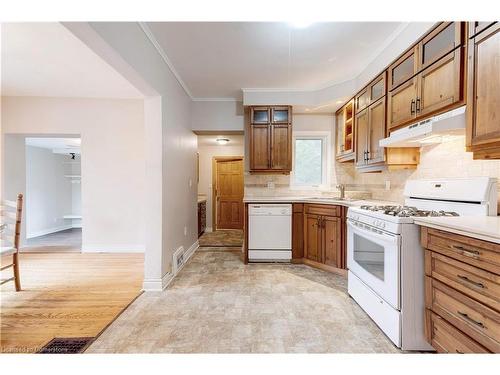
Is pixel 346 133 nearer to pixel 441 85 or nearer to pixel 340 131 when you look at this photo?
pixel 340 131

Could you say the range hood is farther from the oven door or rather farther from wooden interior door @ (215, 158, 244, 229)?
wooden interior door @ (215, 158, 244, 229)

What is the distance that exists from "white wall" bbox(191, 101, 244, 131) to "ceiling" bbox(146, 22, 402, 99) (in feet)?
1.83

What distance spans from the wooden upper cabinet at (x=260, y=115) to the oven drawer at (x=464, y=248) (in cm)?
275

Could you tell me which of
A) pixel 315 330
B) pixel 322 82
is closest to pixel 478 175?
Answer: pixel 315 330

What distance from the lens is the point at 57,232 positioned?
6340 mm

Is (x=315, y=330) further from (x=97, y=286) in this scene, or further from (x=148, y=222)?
(x=97, y=286)

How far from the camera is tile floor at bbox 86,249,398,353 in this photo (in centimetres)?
178

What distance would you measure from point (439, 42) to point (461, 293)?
177cm

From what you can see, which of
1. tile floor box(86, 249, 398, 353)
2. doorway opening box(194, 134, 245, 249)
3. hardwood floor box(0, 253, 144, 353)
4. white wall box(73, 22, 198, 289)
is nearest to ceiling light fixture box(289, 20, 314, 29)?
white wall box(73, 22, 198, 289)

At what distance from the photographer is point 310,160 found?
424 centimetres

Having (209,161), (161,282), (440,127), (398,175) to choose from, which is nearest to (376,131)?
(398,175)

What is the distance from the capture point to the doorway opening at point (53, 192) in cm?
562

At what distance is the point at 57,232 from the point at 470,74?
8030mm

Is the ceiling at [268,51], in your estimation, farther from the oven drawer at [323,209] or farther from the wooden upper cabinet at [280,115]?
the oven drawer at [323,209]
